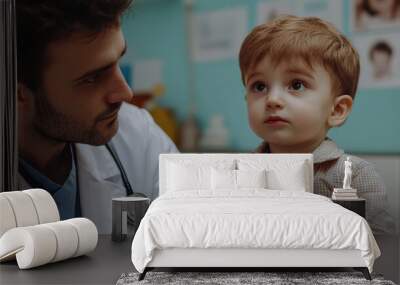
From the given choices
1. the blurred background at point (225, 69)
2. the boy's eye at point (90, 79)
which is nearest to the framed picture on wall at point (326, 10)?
the blurred background at point (225, 69)

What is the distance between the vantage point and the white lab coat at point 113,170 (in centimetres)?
622

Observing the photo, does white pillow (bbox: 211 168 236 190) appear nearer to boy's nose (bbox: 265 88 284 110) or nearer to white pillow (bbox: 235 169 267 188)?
white pillow (bbox: 235 169 267 188)

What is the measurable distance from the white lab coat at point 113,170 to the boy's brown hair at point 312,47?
134 centimetres

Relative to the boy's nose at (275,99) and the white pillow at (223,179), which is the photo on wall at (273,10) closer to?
the boy's nose at (275,99)

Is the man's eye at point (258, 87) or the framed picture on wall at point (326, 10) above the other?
the framed picture on wall at point (326, 10)

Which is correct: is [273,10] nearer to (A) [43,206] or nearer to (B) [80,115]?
(B) [80,115]

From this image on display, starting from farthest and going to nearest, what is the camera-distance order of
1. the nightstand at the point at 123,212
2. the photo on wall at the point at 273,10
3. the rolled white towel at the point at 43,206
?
the photo on wall at the point at 273,10
the nightstand at the point at 123,212
the rolled white towel at the point at 43,206

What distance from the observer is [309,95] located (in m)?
5.89

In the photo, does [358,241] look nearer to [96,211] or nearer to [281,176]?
[281,176]

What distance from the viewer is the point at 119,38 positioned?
6.28 metres

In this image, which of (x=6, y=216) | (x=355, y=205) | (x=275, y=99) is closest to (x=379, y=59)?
(x=275, y=99)

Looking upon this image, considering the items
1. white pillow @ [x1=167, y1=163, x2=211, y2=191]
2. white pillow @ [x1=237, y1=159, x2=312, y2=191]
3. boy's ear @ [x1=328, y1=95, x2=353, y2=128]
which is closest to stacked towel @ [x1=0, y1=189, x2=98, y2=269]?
white pillow @ [x1=167, y1=163, x2=211, y2=191]

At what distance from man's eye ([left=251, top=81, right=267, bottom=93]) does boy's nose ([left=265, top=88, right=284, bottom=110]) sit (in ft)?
0.30

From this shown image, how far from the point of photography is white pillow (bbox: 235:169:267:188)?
5.48m
